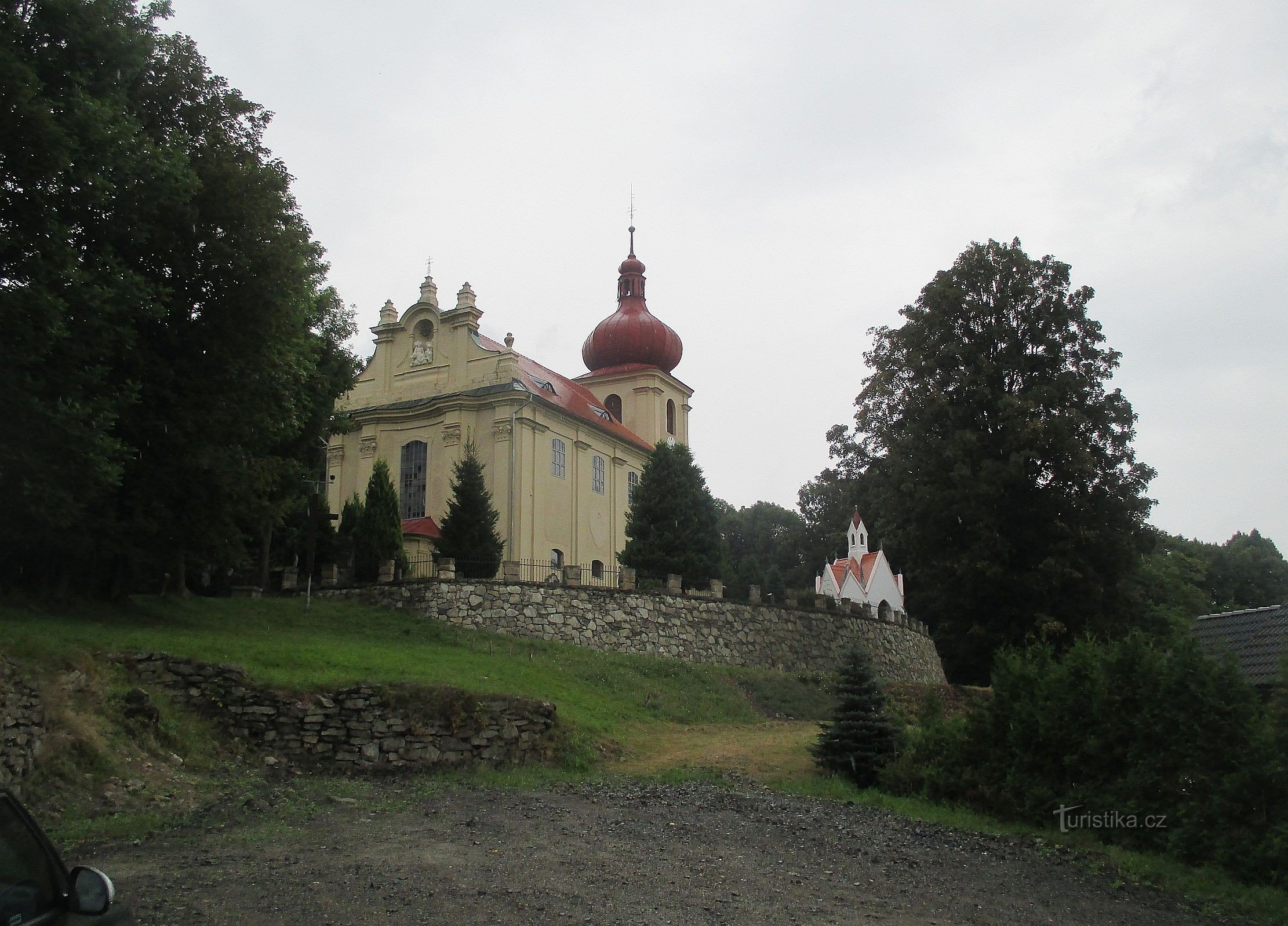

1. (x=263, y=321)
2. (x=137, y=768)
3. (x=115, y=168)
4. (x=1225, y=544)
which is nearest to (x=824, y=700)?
(x=263, y=321)

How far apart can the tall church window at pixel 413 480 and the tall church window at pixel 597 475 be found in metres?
6.81

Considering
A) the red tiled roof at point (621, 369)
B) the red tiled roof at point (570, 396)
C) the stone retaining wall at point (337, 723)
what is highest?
the red tiled roof at point (621, 369)

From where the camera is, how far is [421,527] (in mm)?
37875

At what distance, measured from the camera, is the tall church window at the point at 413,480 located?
40000 mm

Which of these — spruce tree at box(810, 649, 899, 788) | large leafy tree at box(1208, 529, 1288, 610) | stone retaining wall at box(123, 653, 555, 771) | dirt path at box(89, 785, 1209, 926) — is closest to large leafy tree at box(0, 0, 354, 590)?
stone retaining wall at box(123, 653, 555, 771)

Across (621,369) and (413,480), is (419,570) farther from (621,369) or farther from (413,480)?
(621,369)

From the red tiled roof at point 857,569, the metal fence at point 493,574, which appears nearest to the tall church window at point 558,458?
the metal fence at point 493,574

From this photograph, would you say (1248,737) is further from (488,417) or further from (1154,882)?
(488,417)

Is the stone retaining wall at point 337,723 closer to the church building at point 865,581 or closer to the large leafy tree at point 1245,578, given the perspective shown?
the church building at point 865,581

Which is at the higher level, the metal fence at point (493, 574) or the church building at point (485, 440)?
the church building at point (485, 440)

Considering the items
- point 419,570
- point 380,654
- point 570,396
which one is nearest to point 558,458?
point 570,396

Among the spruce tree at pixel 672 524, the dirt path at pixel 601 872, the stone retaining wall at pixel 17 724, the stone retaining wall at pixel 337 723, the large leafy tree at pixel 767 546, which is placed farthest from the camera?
the large leafy tree at pixel 767 546

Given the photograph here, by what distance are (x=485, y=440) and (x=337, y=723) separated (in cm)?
2409

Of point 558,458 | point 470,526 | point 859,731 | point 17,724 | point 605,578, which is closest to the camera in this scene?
point 17,724
